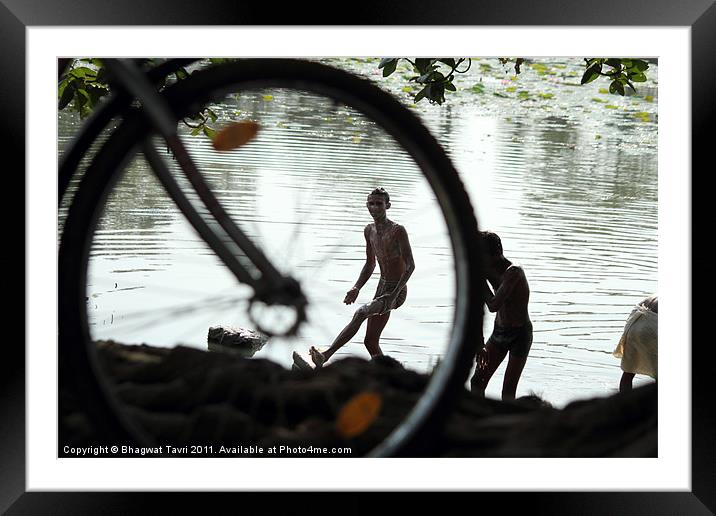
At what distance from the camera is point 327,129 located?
4746 millimetres

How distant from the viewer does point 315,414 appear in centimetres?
158

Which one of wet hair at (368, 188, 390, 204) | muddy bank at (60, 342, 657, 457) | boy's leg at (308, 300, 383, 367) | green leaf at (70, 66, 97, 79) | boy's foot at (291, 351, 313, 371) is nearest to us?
muddy bank at (60, 342, 657, 457)

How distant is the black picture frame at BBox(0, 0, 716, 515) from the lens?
63.1 inches

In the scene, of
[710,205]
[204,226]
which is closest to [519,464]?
[710,205]

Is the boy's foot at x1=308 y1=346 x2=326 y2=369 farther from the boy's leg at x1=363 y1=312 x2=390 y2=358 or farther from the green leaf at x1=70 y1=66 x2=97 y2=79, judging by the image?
the green leaf at x1=70 y1=66 x2=97 y2=79

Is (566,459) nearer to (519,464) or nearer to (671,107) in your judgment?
(519,464)

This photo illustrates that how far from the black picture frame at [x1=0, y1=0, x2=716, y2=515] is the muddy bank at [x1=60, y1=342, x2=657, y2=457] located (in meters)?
0.11

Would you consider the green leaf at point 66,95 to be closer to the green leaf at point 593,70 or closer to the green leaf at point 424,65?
the green leaf at point 424,65

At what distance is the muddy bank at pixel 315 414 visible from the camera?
1.56 m

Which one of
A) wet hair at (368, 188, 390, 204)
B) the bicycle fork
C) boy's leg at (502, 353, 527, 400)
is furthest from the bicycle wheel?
wet hair at (368, 188, 390, 204)

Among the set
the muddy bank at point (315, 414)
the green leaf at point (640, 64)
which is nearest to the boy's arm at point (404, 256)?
the green leaf at point (640, 64)

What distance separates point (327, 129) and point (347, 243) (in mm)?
945

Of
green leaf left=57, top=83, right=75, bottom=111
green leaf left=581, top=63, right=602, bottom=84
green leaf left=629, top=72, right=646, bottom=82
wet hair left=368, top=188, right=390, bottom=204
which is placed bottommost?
wet hair left=368, top=188, right=390, bottom=204
